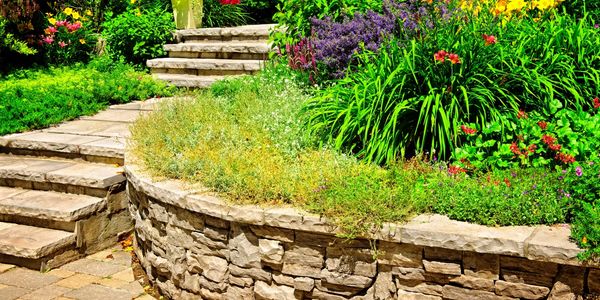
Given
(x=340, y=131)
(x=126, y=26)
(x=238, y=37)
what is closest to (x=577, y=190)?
(x=340, y=131)

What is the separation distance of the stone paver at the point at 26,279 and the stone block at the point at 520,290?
9.94ft

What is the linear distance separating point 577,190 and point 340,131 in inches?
62.1

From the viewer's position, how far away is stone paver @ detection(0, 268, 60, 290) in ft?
16.3

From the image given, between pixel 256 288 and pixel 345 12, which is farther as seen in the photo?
pixel 345 12

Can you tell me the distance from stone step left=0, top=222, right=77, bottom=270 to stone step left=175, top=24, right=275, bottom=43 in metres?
4.04

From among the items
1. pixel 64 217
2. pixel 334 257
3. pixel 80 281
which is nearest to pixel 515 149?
pixel 334 257

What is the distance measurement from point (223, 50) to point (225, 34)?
0.47m

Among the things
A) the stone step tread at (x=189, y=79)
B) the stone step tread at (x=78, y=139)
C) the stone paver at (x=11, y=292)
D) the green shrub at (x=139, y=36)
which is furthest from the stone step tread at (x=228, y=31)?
the stone paver at (x=11, y=292)

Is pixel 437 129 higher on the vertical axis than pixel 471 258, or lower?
higher

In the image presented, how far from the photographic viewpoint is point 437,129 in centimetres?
466

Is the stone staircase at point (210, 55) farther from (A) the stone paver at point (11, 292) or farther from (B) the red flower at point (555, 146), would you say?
(B) the red flower at point (555, 146)

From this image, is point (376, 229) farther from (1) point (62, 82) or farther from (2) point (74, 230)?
(1) point (62, 82)

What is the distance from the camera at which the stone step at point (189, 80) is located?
8.24 meters

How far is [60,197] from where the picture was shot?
577cm
